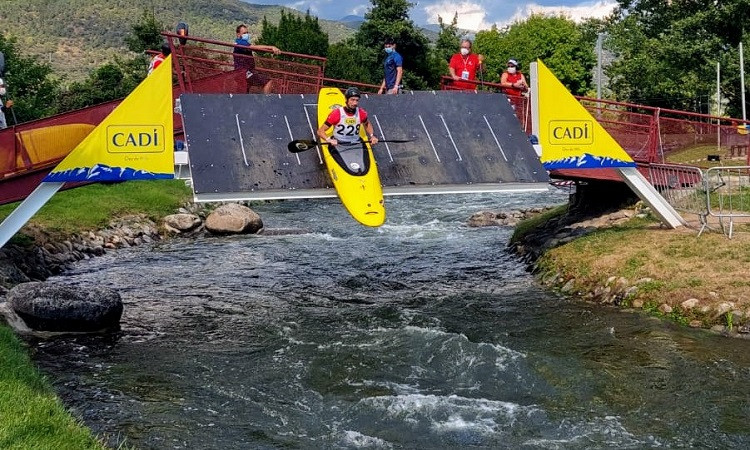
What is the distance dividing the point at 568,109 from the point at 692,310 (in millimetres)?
5298

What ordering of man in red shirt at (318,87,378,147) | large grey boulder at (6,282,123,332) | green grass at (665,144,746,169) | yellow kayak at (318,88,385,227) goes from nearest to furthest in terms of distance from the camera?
yellow kayak at (318,88,385,227)
large grey boulder at (6,282,123,332)
man in red shirt at (318,87,378,147)
green grass at (665,144,746,169)

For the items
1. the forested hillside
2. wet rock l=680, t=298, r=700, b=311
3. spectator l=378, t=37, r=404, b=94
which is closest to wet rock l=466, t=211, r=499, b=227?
spectator l=378, t=37, r=404, b=94

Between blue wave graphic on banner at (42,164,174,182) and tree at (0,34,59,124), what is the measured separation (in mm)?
29871

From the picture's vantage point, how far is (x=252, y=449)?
38.8 feet

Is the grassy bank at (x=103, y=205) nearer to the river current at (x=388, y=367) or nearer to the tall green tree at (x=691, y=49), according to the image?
the river current at (x=388, y=367)

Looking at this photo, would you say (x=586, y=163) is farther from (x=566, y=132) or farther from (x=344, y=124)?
(x=344, y=124)

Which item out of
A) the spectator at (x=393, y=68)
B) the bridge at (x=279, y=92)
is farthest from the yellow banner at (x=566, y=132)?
the spectator at (x=393, y=68)

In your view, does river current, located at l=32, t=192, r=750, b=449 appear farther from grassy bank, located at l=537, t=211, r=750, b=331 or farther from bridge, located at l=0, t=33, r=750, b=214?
bridge, located at l=0, t=33, r=750, b=214

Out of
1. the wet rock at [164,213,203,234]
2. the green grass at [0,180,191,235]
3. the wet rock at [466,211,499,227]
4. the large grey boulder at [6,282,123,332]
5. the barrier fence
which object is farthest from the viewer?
the wet rock at [466,211,499,227]

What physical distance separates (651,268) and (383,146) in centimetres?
615

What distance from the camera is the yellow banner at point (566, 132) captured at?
19.9 metres

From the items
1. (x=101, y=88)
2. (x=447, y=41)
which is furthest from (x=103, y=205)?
(x=447, y=41)

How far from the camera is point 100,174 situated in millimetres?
17391

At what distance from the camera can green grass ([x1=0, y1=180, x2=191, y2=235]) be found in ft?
93.6
